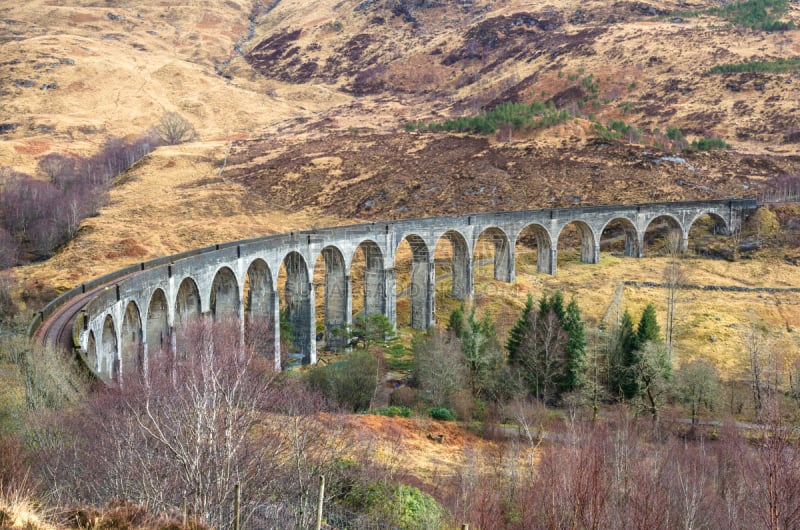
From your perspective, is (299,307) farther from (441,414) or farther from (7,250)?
(7,250)

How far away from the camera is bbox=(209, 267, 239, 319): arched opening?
39.0m

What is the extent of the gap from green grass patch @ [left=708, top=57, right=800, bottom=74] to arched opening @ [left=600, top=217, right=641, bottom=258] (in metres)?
56.5

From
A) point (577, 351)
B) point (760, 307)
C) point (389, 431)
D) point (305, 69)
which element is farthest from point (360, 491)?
point (305, 69)

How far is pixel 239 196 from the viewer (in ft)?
309

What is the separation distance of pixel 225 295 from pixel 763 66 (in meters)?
112

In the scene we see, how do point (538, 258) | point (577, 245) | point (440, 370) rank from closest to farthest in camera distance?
point (440, 370) → point (538, 258) → point (577, 245)

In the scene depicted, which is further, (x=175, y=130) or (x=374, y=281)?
(x=175, y=130)

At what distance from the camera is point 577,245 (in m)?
78.4

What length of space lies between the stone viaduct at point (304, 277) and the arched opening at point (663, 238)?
50 centimetres

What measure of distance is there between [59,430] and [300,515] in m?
A: 6.60

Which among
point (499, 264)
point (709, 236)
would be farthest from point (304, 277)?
point (709, 236)

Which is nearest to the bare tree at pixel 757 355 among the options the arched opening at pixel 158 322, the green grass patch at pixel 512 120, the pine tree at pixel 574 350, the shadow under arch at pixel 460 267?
the pine tree at pixel 574 350

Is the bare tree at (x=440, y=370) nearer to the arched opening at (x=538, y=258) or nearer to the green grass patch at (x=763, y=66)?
the arched opening at (x=538, y=258)

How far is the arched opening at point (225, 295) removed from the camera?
3903 centimetres
